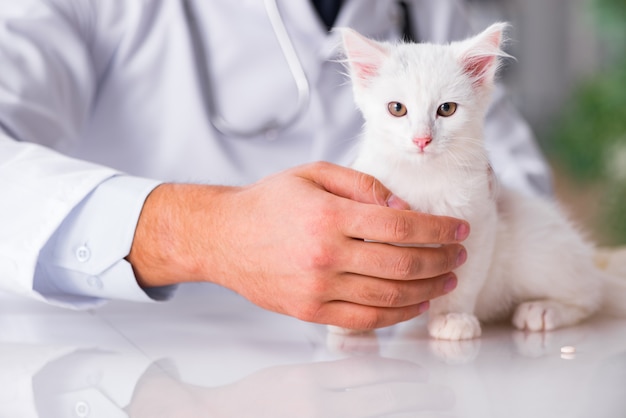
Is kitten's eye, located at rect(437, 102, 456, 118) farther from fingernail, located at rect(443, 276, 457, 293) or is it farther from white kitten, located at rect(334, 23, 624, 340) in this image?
fingernail, located at rect(443, 276, 457, 293)

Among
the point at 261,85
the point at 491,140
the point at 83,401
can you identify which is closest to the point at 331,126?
the point at 261,85

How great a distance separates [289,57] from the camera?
1488mm

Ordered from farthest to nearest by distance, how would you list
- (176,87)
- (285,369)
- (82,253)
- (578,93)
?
(578,93)
(176,87)
(82,253)
(285,369)

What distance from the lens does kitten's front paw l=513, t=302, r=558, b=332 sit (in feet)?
3.60

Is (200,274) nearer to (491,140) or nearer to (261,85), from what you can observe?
(261,85)

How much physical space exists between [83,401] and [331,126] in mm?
955

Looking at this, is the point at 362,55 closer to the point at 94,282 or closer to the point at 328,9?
the point at 94,282

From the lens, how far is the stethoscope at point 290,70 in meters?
1.48

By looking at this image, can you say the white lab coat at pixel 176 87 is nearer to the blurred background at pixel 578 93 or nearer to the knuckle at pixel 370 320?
the knuckle at pixel 370 320

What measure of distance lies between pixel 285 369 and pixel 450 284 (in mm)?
265

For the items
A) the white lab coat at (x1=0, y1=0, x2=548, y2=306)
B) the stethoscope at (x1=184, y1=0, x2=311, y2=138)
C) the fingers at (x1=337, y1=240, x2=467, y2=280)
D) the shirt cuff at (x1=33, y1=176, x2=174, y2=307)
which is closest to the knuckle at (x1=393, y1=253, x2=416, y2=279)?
the fingers at (x1=337, y1=240, x2=467, y2=280)

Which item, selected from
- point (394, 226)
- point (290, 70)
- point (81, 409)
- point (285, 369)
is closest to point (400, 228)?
point (394, 226)

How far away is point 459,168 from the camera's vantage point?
3.34 feet

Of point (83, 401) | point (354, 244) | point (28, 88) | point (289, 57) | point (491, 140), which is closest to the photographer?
point (83, 401)
